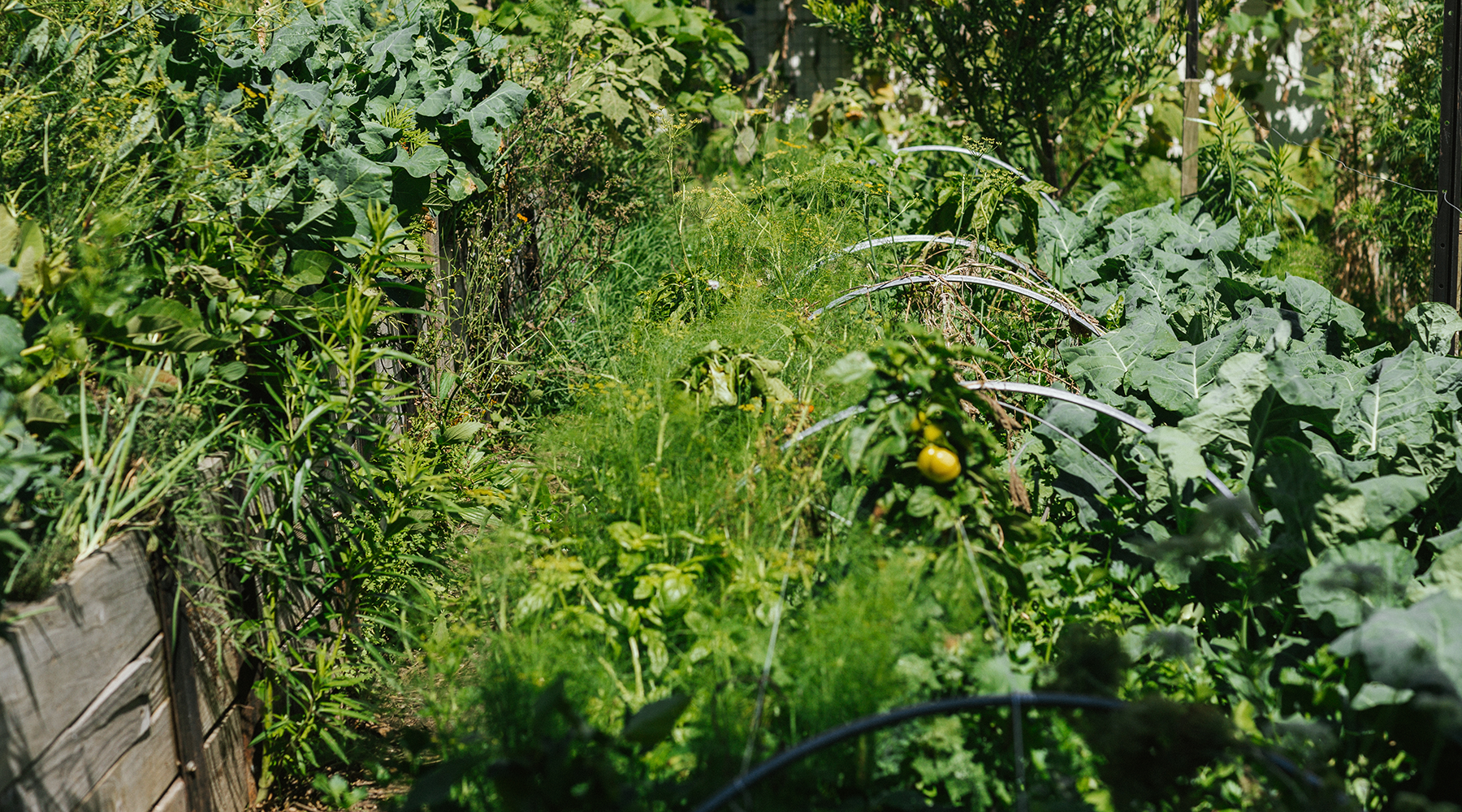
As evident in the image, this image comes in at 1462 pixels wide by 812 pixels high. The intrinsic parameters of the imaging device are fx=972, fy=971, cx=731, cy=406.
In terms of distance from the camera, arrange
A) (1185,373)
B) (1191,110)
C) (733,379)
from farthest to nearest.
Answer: (1191,110)
(1185,373)
(733,379)

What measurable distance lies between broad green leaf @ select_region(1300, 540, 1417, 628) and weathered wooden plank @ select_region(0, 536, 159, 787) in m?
2.03

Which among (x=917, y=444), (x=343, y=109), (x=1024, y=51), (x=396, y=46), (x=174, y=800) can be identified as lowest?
(x=174, y=800)

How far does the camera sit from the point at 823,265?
11.9ft

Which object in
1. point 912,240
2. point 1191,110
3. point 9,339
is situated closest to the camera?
point 9,339

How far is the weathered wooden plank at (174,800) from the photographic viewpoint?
1.76m

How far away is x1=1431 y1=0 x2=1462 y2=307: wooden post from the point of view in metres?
3.30

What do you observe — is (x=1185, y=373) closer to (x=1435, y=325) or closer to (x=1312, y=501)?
(x=1312, y=501)

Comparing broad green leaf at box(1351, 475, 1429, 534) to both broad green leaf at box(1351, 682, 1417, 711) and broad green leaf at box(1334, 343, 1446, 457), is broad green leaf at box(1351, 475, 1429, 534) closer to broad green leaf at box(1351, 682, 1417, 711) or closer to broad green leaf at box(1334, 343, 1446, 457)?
broad green leaf at box(1334, 343, 1446, 457)

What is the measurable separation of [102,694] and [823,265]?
2646 mm

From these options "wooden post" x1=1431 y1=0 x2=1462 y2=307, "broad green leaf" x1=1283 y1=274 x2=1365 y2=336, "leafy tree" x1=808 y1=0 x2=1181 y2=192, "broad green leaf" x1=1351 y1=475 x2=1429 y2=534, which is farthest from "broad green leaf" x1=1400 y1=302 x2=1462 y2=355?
"leafy tree" x1=808 y1=0 x2=1181 y2=192

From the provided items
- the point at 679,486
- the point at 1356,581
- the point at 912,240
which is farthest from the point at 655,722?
Answer: the point at 912,240

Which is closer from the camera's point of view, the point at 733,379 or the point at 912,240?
the point at 733,379

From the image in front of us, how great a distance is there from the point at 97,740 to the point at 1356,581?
2068 mm

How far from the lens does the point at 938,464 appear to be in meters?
1.89
